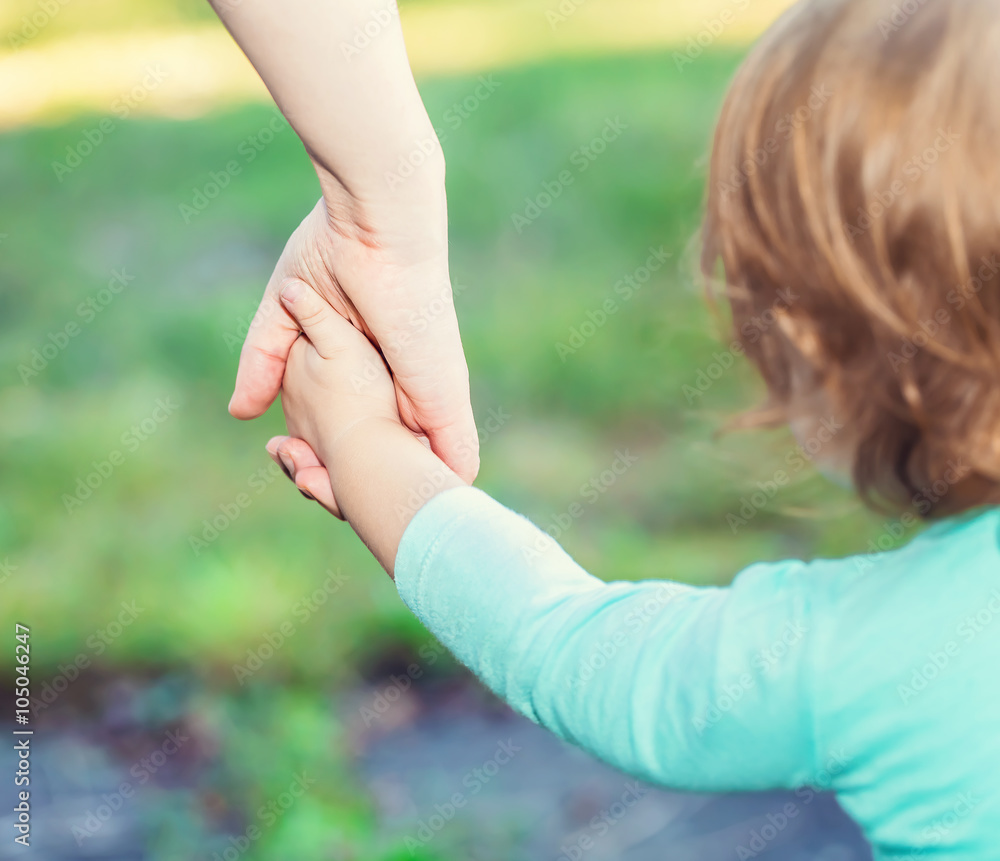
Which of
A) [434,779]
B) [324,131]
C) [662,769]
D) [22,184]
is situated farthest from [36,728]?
[22,184]

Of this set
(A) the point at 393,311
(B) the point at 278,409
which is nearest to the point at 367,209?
(A) the point at 393,311

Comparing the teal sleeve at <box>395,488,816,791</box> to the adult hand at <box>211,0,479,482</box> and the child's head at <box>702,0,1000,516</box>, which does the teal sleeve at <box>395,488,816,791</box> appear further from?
the adult hand at <box>211,0,479,482</box>

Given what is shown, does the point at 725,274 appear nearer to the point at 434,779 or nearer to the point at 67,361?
the point at 434,779

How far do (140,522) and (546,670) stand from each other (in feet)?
5.67

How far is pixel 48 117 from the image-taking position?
3.95 metres

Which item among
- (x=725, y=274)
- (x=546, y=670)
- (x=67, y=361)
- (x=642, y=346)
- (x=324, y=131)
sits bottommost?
(x=642, y=346)

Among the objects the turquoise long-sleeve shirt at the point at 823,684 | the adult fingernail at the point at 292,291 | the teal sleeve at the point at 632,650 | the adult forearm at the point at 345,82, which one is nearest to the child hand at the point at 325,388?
the adult fingernail at the point at 292,291

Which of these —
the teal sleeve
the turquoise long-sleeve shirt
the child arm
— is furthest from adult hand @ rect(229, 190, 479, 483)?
the turquoise long-sleeve shirt

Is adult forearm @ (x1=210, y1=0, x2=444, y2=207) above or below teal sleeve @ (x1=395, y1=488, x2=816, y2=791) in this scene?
above

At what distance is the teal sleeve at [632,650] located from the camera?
66 cm

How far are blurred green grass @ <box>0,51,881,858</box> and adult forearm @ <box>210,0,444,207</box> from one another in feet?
1.88

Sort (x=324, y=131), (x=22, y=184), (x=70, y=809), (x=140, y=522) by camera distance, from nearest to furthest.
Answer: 1. (x=324, y=131)
2. (x=70, y=809)
3. (x=140, y=522)
4. (x=22, y=184)

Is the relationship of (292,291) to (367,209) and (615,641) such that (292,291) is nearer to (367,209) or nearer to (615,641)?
(367,209)

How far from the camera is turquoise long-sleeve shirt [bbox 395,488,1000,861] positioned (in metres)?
0.65
